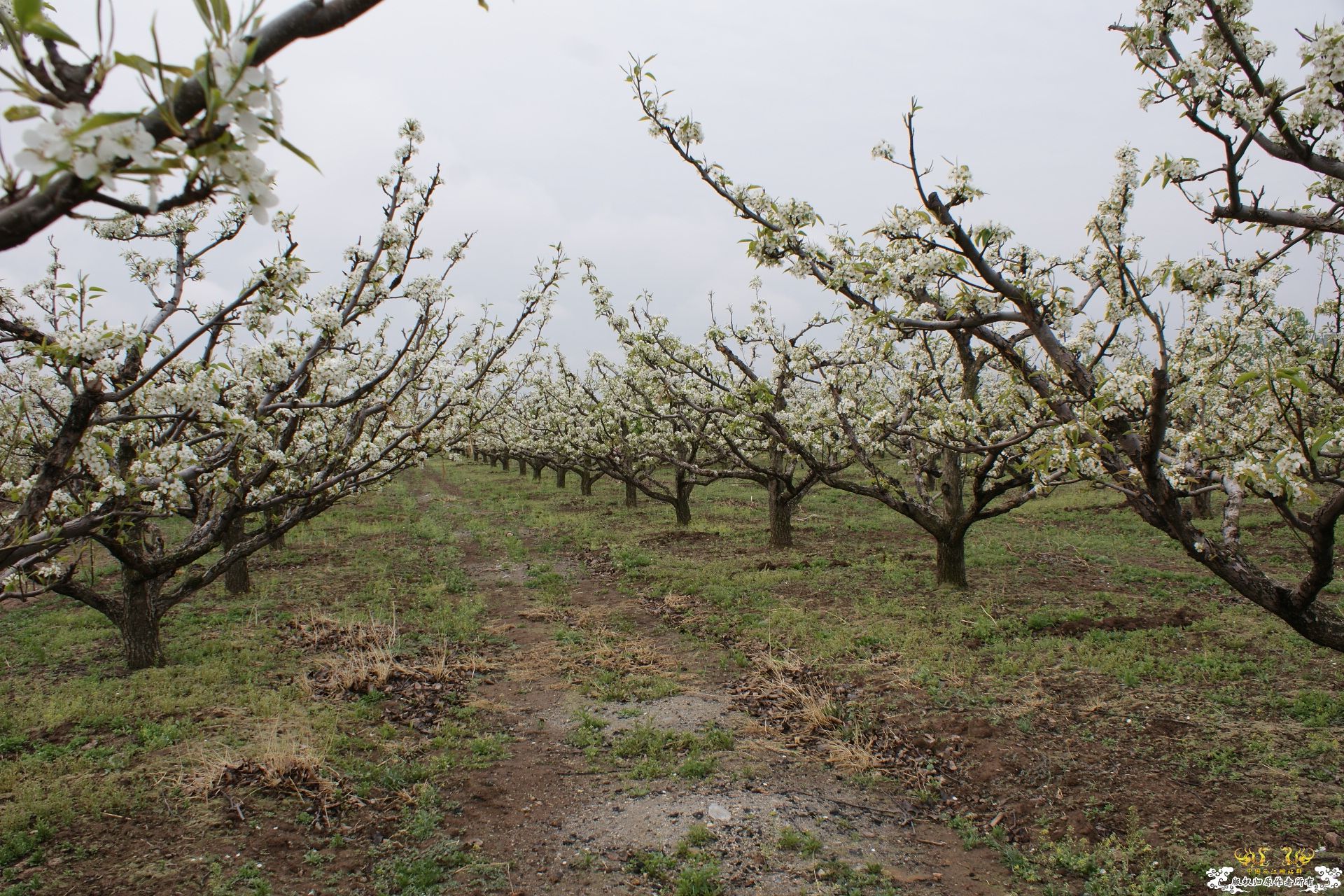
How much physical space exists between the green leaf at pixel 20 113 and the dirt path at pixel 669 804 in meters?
5.07

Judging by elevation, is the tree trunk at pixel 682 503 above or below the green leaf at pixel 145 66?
below

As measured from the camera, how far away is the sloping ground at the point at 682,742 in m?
5.01

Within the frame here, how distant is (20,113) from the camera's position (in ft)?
4.52

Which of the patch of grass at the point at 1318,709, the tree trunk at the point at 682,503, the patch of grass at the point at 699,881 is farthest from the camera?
the tree trunk at the point at 682,503

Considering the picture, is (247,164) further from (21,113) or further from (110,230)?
(110,230)

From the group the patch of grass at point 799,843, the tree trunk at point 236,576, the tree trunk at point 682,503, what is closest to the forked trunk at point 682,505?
the tree trunk at point 682,503

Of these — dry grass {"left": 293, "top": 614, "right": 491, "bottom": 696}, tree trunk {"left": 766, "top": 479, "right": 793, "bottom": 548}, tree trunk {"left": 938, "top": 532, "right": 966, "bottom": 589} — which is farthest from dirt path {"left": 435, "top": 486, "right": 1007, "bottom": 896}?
tree trunk {"left": 766, "top": 479, "right": 793, "bottom": 548}

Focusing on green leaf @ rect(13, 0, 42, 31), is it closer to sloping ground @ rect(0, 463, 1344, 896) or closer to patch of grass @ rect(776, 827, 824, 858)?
sloping ground @ rect(0, 463, 1344, 896)

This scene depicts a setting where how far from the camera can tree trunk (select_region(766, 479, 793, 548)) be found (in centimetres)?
1609

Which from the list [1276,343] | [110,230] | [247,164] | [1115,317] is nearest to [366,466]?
[110,230]

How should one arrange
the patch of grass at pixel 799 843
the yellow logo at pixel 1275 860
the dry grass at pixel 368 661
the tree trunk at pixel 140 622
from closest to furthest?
the yellow logo at pixel 1275 860 → the patch of grass at pixel 799 843 → the dry grass at pixel 368 661 → the tree trunk at pixel 140 622

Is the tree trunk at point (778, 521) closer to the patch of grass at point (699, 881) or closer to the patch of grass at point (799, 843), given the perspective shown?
the patch of grass at point (799, 843)

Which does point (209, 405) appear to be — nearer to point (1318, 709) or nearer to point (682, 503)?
point (1318, 709)

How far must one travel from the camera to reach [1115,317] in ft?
21.4
